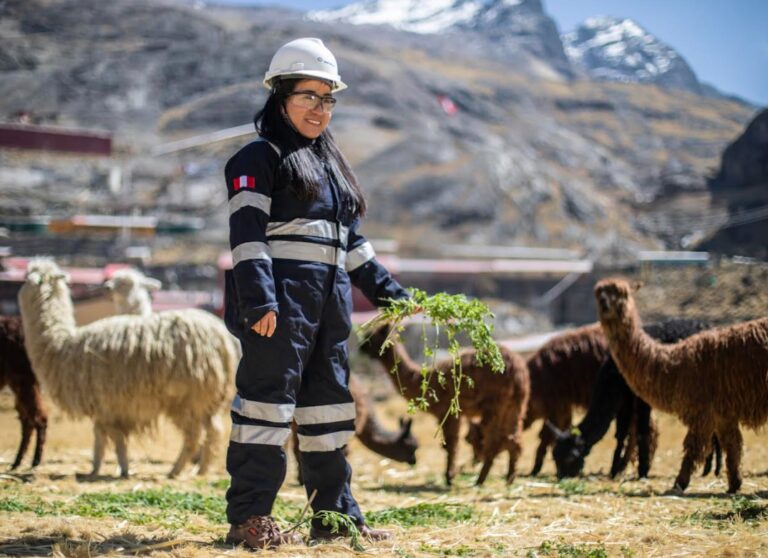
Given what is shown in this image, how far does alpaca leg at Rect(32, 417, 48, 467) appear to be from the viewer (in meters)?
7.67

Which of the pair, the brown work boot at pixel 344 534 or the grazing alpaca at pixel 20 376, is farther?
the grazing alpaca at pixel 20 376

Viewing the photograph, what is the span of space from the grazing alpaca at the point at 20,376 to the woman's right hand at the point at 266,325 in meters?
5.10

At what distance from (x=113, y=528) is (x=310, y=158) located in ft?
7.38

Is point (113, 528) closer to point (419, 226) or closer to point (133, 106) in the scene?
point (419, 226)

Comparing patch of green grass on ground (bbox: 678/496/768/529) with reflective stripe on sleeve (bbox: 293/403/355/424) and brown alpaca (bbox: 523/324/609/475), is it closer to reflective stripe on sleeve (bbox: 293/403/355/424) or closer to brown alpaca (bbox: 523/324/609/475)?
reflective stripe on sleeve (bbox: 293/403/355/424)

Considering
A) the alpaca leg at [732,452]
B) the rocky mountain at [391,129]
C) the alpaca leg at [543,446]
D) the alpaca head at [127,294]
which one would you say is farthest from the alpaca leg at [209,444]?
the rocky mountain at [391,129]

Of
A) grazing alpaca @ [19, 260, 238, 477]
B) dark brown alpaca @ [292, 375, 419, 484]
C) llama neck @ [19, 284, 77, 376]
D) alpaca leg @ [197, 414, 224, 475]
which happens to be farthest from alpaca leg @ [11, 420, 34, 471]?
dark brown alpaca @ [292, 375, 419, 484]

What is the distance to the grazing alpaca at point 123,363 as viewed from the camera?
7.18 meters

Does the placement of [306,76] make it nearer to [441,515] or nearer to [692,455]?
[441,515]

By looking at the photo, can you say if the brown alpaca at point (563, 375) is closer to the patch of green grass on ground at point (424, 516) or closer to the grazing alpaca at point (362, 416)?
the grazing alpaca at point (362, 416)

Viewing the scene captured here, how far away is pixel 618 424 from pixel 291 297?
15.2 ft

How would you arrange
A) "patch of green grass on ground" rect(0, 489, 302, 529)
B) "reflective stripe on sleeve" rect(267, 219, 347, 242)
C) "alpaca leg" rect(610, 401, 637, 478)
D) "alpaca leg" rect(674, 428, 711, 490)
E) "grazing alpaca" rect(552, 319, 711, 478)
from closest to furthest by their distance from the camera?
"reflective stripe on sleeve" rect(267, 219, 347, 242) < "patch of green grass on ground" rect(0, 489, 302, 529) < "alpaca leg" rect(674, 428, 711, 490) < "grazing alpaca" rect(552, 319, 711, 478) < "alpaca leg" rect(610, 401, 637, 478)

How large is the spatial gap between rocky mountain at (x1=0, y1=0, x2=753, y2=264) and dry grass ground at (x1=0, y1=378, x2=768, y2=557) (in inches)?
664

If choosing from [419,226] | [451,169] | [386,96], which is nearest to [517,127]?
[386,96]
